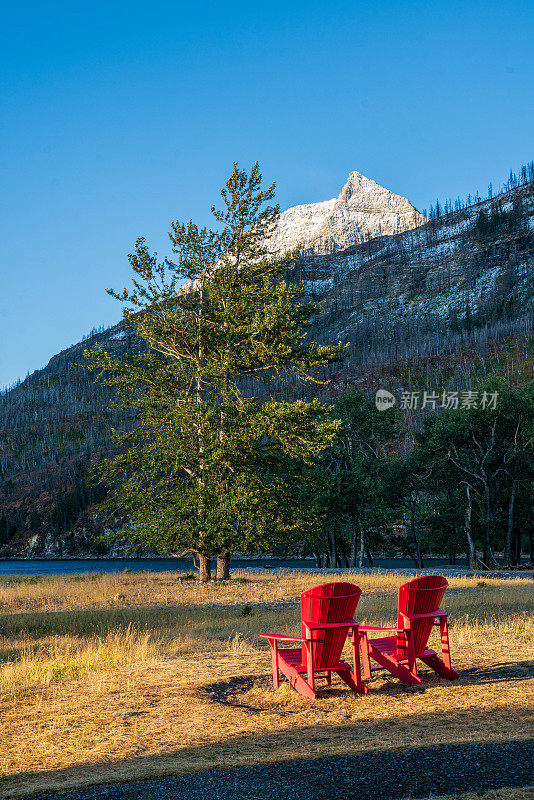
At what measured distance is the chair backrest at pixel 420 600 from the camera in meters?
7.59

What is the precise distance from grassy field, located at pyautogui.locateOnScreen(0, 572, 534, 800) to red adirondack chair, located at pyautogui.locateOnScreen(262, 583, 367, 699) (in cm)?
22

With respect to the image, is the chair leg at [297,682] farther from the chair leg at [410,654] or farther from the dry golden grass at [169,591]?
the dry golden grass at [169,591]

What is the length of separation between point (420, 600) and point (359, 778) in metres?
3.54

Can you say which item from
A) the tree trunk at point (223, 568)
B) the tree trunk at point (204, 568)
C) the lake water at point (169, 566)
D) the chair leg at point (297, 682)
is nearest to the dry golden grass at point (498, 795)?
the chair leg at point (297, 682)

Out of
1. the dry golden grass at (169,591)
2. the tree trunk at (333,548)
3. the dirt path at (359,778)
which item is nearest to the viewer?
the dirt path at (359,778)

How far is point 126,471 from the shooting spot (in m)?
23.3

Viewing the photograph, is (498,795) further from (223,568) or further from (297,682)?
(223,568)

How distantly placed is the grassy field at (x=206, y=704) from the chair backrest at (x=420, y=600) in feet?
1.92

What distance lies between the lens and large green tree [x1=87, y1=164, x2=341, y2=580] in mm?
21375

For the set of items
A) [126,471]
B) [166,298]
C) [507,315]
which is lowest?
[126,471]

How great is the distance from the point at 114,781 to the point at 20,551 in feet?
462

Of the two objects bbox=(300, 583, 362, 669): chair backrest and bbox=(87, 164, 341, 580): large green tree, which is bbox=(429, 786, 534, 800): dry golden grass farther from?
bbox=(87, 164, 341, 580): large green tree

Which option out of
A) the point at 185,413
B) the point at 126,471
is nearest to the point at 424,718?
the point at 185,413

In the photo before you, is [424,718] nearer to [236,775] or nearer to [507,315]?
[236,775]
